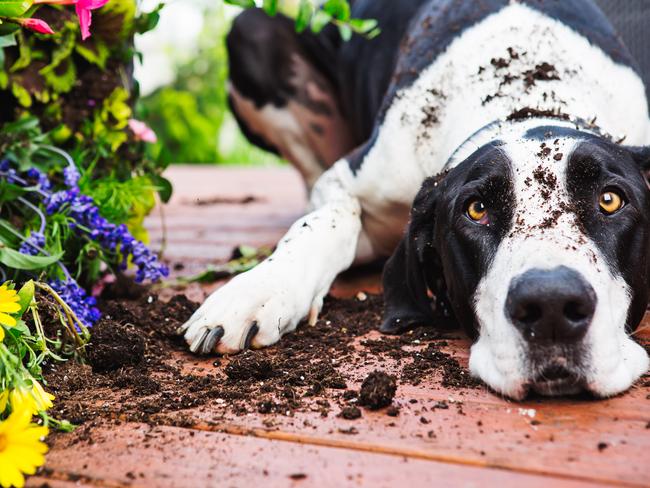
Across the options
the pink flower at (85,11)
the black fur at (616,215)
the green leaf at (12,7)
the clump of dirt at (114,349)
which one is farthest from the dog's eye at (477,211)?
the green leaf at (12,7)

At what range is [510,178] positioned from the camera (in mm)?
1825

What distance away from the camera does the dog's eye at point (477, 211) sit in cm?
187

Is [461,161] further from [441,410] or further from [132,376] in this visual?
[132,376]

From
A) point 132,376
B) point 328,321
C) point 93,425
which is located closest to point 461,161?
point 328,321

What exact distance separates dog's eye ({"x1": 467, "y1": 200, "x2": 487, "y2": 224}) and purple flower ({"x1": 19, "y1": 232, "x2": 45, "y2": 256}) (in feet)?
3.69

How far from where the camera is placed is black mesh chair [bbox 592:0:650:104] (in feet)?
12.0

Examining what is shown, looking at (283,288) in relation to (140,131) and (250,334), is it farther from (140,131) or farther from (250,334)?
(140,131)

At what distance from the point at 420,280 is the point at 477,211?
35cm

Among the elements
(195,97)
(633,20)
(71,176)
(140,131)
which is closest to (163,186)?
(140,131)

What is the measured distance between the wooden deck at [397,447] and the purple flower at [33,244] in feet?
2.53

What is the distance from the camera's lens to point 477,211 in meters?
1.89

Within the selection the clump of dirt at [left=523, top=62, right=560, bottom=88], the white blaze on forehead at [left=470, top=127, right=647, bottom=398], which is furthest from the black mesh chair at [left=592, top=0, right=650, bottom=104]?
the white blaze on forehead at [left=470, top=127, right=647, bottom=398]

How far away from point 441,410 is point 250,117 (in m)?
2.90

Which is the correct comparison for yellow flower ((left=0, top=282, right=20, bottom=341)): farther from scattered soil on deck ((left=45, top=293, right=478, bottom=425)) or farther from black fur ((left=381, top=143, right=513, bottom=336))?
black fur ((left=381, top=143, right=513, bottom=336))
